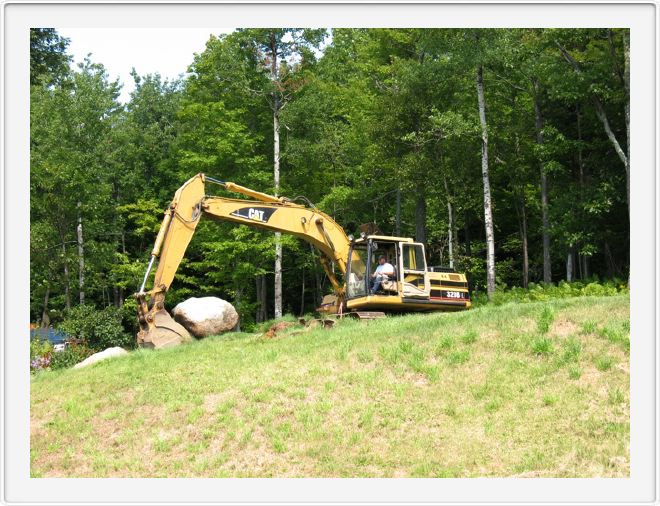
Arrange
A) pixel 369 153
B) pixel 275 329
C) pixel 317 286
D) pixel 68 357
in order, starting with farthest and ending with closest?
pixel 317 286, pixel 369 153, pixel 68 357, pixel 275 329

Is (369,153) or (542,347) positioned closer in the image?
(542,347)

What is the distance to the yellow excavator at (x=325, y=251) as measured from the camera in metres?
15.8

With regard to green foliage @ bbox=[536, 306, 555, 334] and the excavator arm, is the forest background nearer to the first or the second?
the excavator arm

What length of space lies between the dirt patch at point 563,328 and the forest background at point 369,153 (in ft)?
26.5

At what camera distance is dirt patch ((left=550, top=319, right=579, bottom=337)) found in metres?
12.8

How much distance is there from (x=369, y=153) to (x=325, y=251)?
10.0 metres

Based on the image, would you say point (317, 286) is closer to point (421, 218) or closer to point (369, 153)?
point (369, 153)

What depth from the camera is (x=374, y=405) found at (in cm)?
1111

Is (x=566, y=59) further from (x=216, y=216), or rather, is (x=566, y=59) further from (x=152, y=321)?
(x=152, y=321)

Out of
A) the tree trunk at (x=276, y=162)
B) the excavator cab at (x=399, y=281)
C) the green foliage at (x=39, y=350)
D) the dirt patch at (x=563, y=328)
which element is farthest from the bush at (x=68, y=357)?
the dirt patch at (x=563, y=328)

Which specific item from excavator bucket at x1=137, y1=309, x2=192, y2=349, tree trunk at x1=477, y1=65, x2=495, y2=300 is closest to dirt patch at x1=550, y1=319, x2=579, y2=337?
excavator bucket at x1=137, y1=309, x2=192, y2=349

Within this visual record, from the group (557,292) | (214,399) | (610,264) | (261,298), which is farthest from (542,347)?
(261,298)
